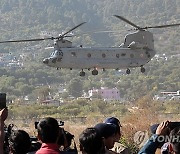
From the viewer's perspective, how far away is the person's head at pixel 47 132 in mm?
5577

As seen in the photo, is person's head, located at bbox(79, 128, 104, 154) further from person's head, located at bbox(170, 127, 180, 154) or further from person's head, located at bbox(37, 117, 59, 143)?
person's head, located at bbox(170, 127, 180, 154)

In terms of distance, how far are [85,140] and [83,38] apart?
119 meters

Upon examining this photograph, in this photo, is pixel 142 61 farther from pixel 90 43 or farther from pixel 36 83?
pixel 90 43

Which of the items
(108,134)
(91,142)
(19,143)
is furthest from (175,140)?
(19,143)

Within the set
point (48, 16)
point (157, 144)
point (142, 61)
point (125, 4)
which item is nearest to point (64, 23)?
point (48, 16)

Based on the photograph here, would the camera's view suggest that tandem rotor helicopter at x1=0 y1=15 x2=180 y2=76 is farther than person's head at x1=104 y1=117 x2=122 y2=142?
Yes

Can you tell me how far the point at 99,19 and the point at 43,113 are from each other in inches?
3985

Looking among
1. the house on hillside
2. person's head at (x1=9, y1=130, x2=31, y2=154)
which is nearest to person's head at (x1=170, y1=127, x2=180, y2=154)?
person's head at (x1=9, y1=130, x2=31, y2=154)

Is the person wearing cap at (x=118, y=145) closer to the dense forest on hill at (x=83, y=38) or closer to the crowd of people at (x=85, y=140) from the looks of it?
the crowd of people at (x=85, y=140)

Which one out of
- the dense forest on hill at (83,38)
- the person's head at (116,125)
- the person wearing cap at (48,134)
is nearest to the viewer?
the person wearing cap at (48,134)

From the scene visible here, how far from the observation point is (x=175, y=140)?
16.8 feet

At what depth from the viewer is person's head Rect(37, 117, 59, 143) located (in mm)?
5577

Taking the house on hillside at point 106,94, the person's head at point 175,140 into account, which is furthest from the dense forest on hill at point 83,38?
the person's head at point 175,140

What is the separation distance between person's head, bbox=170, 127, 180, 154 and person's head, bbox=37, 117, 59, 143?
1142 millimetres
